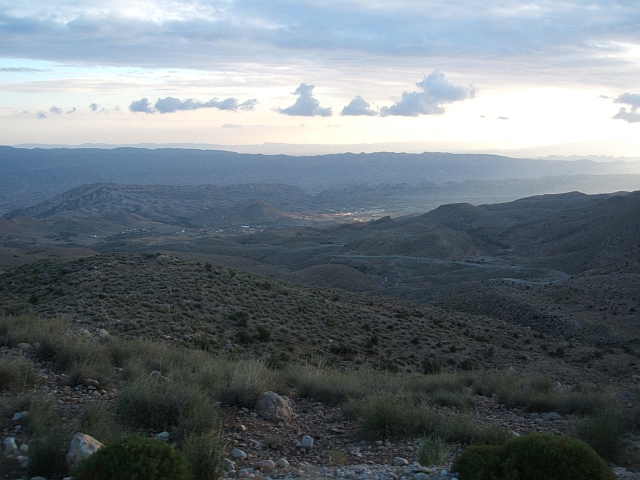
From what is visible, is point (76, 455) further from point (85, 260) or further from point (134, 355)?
point (85, 260)

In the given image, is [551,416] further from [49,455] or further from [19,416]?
[19,416]

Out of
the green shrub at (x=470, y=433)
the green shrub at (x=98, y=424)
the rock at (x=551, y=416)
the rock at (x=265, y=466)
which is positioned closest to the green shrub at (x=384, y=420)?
the green shrub at (x=470, y=433)

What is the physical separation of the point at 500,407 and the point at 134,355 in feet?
20.8

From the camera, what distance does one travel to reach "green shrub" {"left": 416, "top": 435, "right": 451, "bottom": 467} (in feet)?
18.4

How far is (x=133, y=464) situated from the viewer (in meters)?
4.11

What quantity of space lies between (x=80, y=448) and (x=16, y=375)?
2.94 meters

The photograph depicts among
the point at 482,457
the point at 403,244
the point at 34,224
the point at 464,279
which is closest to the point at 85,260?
the point at 482,457

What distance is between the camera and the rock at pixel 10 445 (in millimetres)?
5203

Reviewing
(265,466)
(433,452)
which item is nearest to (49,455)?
(265,466)

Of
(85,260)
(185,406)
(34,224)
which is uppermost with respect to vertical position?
(185,406)

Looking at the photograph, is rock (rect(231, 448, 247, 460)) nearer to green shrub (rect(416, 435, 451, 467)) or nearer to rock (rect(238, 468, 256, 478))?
rock (rect(238, 468, 256, 478))

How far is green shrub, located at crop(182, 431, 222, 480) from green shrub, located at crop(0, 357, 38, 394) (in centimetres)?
329

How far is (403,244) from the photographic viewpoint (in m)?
75.8

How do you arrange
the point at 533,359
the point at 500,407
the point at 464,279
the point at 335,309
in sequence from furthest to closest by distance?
1. the point at 464,279
2. the point at 335,309
3. the point at 533,359
4. the point at 500,407
